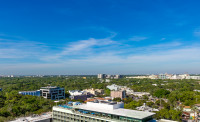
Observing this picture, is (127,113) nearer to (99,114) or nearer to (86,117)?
(99,114)

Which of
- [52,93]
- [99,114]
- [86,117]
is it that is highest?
[99,114]

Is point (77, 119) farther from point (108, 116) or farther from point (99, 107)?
point (108, 116)

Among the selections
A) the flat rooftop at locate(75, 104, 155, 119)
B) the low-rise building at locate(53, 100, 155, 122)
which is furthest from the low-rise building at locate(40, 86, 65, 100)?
the flat rooftop at locate(75, 104, 155, 119)

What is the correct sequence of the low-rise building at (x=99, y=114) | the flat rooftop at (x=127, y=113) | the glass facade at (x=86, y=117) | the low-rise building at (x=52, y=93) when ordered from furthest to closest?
the low-rise building at (x=52, y=93) < the glass facade at (x=86, y=117) < the low-rise building at (x=99, y=114) < the flat rooftop at (x=127, y=113)

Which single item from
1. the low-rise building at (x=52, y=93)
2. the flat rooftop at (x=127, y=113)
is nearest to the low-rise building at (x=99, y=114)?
the flat rooftop at (x=127, y=113)

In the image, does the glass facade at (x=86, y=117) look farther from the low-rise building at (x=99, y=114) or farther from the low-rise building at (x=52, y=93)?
the low-rise building at (x=52, y=93)

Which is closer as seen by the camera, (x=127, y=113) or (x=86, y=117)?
(x=127, y=113)

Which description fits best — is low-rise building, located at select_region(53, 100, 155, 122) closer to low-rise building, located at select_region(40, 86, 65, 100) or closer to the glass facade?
the glass facade

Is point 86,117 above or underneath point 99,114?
underneath

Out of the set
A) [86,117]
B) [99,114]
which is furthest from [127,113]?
[86,117]
